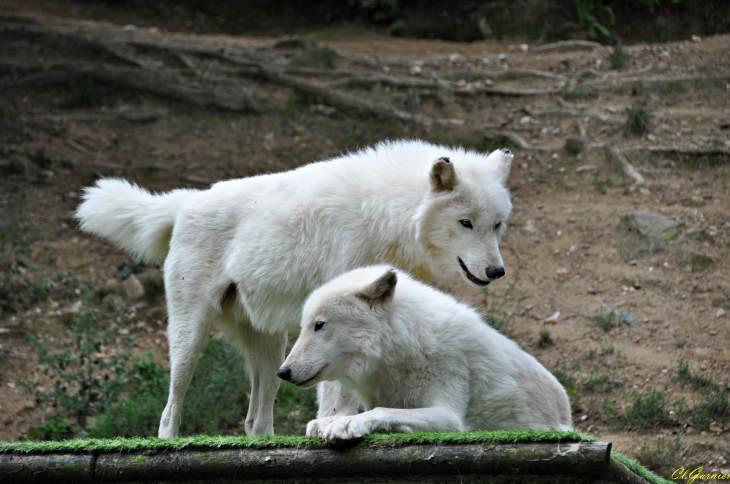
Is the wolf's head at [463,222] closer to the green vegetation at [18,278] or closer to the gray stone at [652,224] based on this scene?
the gray stone at [652,224]

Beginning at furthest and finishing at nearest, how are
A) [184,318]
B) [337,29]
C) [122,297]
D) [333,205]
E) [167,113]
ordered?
[337,29]
[167,113]
[122,297]
[184,318]
[333,205]

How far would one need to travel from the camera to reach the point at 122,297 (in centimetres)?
864

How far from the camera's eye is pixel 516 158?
10492 millimetres

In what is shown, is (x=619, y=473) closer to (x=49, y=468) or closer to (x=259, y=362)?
(x=49, y=468)

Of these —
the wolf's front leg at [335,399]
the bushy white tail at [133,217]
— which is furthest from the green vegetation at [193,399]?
the wolf's front leg at [335,399]

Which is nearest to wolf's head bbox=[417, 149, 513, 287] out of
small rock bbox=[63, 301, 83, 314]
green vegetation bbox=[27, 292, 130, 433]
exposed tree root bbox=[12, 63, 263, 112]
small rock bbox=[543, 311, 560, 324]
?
small rock bbox=[543, 311, 560, 324]

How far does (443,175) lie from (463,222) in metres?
0.36

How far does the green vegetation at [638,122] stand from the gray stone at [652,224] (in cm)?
239

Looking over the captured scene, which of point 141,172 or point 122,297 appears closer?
point 122,297

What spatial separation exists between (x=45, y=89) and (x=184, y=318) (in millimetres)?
9275

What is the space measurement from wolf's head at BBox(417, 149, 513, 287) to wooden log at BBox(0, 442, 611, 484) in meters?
1.57

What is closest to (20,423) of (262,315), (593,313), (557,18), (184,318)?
(184,318)

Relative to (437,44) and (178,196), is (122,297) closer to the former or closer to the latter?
(178,196)

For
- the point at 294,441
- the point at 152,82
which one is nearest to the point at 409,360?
the point at 294,441
